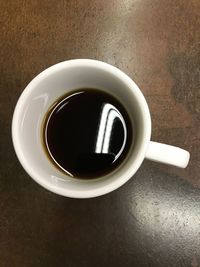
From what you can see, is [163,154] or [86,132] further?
[86,132]

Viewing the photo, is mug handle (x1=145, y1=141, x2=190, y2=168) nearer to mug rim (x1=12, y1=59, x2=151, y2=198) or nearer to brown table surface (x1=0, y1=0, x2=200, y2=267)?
mug rim (x1=12, y1=59, x2=151, y2=198)

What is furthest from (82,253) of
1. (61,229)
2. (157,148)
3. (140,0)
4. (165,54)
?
(140,0)

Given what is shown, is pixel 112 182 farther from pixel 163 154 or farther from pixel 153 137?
pixel 153 137

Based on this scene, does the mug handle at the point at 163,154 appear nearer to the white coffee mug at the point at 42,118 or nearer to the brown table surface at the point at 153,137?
the white coffee mug at the point at 42,118

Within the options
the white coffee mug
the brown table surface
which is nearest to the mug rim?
the white coffee mug

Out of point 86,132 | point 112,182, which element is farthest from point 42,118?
point 112,182

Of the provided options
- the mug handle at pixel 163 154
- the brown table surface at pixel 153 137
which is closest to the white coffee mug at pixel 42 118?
the mug handle at pixel 163 154
